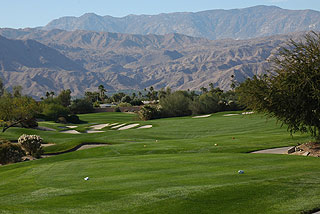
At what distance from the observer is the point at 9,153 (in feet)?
101

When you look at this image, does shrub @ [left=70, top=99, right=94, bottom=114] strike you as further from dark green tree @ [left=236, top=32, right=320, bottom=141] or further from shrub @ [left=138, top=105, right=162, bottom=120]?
dark green tree @ [left=236, top=32, right=320, bottom=141]

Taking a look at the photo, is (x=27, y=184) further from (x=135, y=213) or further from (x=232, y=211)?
(x=232, y=211)

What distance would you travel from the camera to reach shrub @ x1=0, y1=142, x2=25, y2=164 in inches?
1195

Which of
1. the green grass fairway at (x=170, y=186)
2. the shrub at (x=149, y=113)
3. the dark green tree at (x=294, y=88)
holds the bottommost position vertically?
the shrub at (x=149, y=113)

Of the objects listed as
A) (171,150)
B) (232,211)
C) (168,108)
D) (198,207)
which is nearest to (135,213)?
(198,207)

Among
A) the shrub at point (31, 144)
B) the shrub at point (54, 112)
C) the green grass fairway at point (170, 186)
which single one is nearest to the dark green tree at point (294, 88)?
the green grass fairway at point (170, 186)

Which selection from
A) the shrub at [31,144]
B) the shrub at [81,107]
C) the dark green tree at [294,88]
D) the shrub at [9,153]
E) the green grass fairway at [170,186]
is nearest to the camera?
the green grass fairway at [170,186]

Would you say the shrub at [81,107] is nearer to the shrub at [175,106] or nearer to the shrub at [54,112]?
the shrub at [54,112]

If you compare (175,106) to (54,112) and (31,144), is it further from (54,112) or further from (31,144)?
(31,144)

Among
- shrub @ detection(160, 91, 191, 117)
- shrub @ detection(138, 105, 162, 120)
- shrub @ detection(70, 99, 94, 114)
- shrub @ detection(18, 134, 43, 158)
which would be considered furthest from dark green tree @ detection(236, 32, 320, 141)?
shrub @ detection(70, 99, 94, 114)

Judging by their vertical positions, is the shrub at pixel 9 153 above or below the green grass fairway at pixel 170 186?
below

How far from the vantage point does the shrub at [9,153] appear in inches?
1195

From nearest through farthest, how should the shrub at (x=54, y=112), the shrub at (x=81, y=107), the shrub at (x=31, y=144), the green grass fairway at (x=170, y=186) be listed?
the green grass fairway at (x=170, y=186)
the shrub at (x=31, y=144)
the shrub at (x=54, y=112)
the shrub at (x=81, y=107)

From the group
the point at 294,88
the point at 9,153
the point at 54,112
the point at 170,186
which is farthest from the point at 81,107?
the point at 170,186
